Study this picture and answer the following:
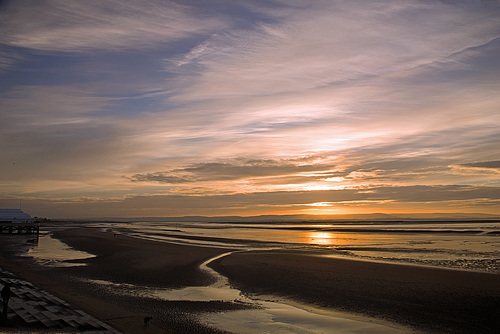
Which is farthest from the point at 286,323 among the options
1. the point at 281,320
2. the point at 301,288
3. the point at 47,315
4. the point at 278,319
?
the point at 47,315

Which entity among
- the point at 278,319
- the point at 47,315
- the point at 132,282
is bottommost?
the point at 132,282

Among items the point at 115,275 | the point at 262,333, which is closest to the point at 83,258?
the point at 115,275

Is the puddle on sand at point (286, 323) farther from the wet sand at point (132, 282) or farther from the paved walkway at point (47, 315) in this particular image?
the paved walkway at point (47, 315)

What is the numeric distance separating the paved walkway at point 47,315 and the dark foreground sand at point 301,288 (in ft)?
1.93

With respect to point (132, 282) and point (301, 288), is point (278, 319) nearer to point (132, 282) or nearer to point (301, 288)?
point (301, 288)

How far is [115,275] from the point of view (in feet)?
67.5

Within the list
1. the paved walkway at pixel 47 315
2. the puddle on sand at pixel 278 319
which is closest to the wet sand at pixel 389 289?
the puddle on sand at pixel 278 319

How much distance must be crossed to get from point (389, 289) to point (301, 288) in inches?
155

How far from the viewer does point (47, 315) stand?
11023mm

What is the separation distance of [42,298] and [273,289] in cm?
953

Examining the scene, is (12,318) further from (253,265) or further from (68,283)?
(253,265)

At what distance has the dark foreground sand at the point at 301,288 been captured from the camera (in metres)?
11.8

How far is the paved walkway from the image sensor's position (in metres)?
10.2

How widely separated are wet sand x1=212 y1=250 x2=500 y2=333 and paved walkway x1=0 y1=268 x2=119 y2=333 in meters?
7.76
